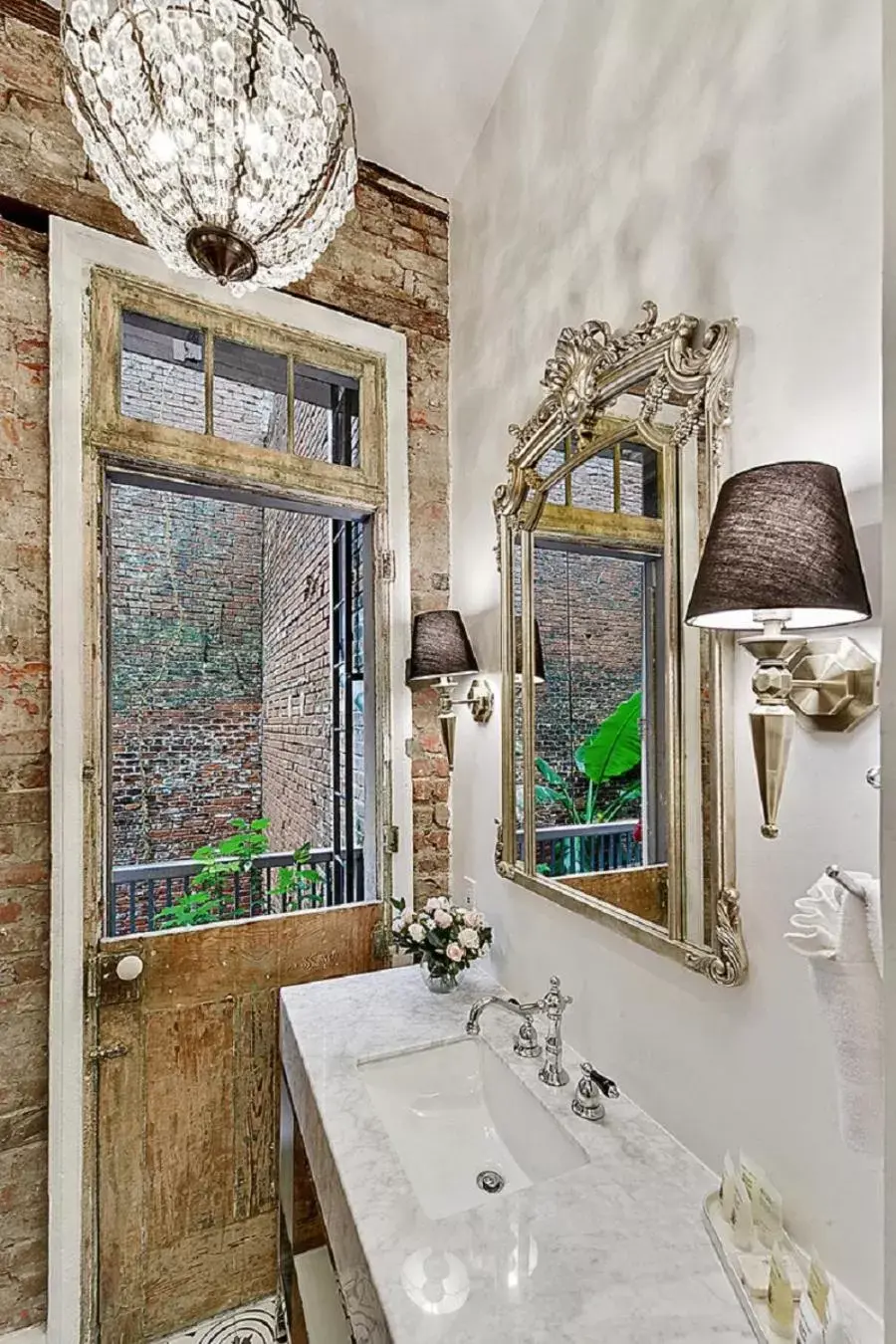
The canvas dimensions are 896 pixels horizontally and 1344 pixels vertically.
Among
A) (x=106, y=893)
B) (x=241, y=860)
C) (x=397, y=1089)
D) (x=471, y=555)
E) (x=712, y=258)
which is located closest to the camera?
(x=712, y=258)

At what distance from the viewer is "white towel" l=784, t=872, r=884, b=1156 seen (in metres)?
0.80

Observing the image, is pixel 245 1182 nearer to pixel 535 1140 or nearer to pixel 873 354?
pixel 535 1140

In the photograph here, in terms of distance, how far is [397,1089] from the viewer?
153 centimetres

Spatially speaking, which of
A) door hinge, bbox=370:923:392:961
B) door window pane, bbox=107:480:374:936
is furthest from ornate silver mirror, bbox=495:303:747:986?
door window pane, bbox=107:480:374:936

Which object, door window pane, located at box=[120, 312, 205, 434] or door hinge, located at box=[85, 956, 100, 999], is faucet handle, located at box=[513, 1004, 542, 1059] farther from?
door window pane, located at box=[120, 312, 205, 434]

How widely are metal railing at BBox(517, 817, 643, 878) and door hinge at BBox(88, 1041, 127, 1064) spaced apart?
1.17m

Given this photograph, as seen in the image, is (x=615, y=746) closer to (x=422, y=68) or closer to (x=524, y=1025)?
(x=524, y=1025)

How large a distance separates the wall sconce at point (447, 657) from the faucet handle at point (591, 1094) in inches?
37.6

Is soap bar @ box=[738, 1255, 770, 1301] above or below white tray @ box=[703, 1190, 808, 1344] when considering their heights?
above

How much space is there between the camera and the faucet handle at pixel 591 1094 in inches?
50.6

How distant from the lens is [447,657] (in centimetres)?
200

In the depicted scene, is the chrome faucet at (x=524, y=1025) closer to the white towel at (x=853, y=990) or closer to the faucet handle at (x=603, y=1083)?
the faucet handle at (x=603, y=1083)

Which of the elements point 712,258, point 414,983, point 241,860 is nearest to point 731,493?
point 712,258

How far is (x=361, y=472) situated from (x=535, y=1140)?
5.98 feet
